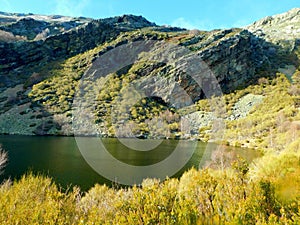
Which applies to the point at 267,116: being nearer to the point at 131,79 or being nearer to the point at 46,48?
the point at 131,79

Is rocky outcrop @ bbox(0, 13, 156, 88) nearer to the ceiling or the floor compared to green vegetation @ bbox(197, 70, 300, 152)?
nearer to the ceiling

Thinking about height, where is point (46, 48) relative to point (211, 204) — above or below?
above

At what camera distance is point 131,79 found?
150125mm

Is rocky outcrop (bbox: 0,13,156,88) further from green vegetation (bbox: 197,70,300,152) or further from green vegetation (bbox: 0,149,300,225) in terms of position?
green vegetation (bbox: 0,149,300,225)

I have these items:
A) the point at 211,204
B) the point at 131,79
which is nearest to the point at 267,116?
the point at 131,79

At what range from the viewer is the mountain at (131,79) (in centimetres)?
11350

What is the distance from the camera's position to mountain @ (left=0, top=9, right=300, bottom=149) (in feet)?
372

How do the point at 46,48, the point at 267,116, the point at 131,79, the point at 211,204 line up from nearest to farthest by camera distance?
the point at 211,204 < the point at 267,116 < the point at 131,79 < the point at 46,48

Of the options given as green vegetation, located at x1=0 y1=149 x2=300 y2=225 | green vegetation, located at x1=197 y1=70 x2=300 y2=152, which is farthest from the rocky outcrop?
green vegetation, located at x1=0 y1=149 x2=300 y2=225

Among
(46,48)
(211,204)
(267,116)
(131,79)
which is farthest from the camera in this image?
(46,48)

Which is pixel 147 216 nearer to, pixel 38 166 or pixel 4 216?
pixel 4 216

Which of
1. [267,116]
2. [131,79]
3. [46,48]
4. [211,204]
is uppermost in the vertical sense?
[46,48]

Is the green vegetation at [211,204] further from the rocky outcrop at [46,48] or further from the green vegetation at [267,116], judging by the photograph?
the rocky outcrop at [46,48]

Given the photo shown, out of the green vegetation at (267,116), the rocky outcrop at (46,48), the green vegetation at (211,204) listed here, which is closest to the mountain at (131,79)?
the rocky outcrop at (46,48)
